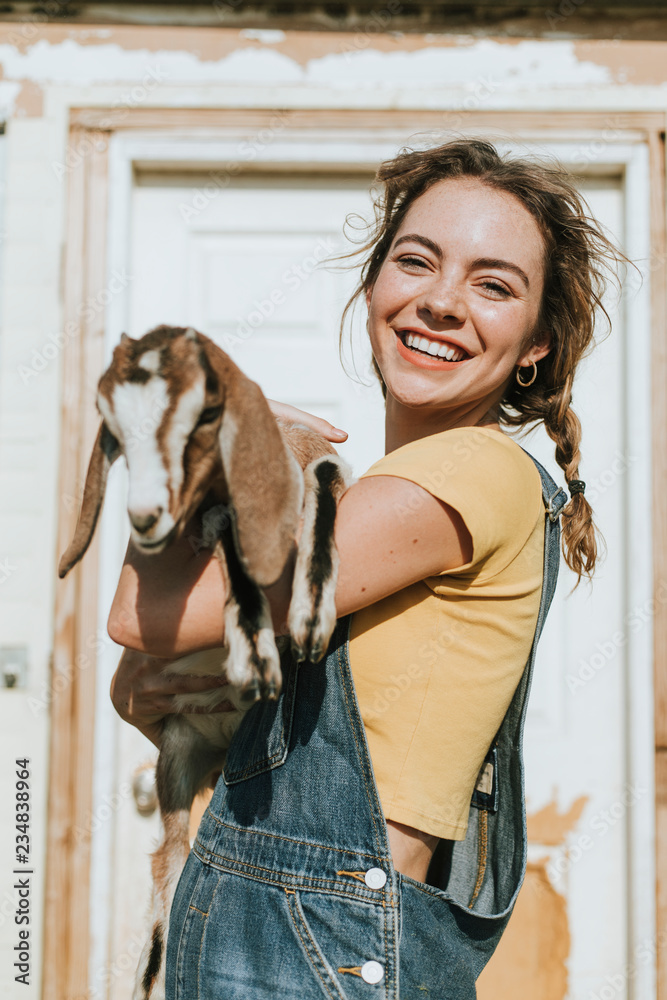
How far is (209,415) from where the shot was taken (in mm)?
1291

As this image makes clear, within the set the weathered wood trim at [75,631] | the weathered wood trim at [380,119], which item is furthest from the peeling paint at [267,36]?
the weathered wood trim at [75,631]

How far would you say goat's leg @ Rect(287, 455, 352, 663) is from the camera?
128 centimetres

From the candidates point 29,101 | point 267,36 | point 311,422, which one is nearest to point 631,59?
point 267,36

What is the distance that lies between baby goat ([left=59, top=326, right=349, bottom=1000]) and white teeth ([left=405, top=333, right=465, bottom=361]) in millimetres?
323

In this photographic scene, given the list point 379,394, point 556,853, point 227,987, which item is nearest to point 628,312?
point 379,394

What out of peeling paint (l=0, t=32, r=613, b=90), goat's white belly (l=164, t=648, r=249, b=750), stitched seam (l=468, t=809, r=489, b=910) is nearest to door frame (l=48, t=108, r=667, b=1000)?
peeling paint (l=0, t=32, r=613, b=90)

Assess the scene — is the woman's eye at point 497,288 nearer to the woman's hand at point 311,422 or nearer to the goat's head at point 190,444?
the woman's hand at point 311,422

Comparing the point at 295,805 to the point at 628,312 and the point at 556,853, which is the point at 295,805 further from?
the point at 628,312

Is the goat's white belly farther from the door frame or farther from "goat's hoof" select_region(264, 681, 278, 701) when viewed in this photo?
the door frame

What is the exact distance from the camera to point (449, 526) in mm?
Answer: 1342

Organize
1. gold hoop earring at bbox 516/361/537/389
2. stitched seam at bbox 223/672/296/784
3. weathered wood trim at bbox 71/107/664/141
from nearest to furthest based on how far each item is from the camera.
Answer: stitched seam at bbox 223/672/296/784
gold hoop earring at bbox 516/361/537/389
weathered wood trim at bbox 71/107/664/141

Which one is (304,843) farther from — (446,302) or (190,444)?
(446,302)

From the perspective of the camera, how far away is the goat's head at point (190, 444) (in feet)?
3.91

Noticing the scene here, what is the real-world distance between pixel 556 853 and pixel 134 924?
1694 millimetres
